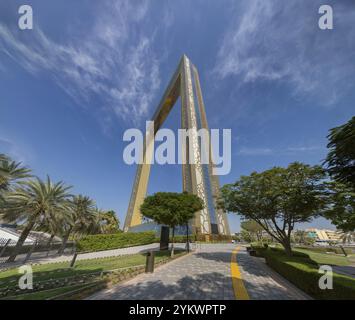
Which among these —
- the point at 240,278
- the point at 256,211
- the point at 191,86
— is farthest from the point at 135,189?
the point at 240,278

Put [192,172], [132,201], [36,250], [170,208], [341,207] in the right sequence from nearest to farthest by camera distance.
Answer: [341,207]
[170,208]
[36,250]
[192,172]
[132,201]

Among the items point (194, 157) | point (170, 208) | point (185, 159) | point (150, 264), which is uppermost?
point (185, 159)

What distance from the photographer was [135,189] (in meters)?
67.2

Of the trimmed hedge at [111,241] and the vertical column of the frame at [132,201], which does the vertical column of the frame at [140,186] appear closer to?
the vertical column of the frame at [132,201]

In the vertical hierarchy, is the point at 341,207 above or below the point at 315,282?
above

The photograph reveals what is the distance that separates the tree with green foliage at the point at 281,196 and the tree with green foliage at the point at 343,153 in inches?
92.8

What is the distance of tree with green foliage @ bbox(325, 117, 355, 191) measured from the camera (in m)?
6.30

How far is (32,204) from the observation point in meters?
20.5

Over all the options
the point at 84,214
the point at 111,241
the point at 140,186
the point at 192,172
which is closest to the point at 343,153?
the point at 111,241

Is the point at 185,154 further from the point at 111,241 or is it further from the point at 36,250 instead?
the point at 36,250

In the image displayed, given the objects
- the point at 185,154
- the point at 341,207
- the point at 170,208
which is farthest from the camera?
the point at 185,154

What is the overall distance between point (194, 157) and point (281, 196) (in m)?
35.1
